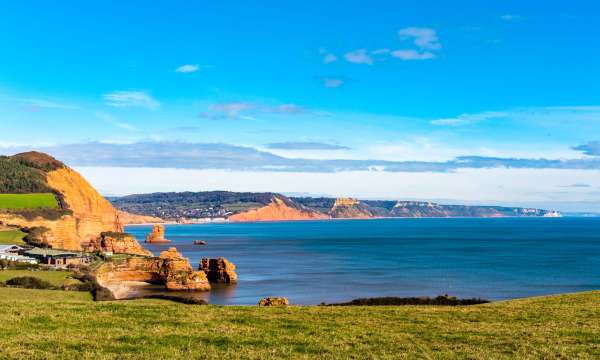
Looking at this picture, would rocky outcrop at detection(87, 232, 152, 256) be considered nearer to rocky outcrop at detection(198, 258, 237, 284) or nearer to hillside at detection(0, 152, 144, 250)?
hillside at detection(0, 152, 144, 250)

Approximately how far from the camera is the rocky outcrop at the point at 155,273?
72250 millimetres

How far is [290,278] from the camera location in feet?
274

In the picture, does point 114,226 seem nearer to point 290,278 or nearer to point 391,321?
point 290,278

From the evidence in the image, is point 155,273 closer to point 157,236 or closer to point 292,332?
point 292,332

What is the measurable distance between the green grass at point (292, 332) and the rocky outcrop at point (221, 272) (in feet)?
187

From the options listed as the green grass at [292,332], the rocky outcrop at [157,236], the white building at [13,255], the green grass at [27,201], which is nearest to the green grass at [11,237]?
the white building at [13,255]

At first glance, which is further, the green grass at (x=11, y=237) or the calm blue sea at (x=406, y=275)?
the green grass at (x=11, y=237)

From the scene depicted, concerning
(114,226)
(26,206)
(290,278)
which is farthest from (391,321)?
(114,226)

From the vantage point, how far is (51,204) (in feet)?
396

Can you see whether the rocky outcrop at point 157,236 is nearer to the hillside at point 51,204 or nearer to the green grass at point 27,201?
the hillside at point 51,204

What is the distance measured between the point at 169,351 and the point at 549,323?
12.7 meters

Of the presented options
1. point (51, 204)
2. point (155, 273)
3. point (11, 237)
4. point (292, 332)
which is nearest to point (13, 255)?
point (155, 273)

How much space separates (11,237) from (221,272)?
4389cm

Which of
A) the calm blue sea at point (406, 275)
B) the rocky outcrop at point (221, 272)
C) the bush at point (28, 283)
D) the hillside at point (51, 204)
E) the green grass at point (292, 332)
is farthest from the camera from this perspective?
the hillside at point (51, 204)
